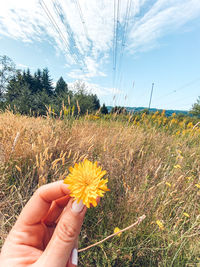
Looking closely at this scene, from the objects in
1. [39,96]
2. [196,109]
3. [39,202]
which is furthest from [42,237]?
[196,109]

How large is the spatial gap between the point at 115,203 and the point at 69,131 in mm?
1260

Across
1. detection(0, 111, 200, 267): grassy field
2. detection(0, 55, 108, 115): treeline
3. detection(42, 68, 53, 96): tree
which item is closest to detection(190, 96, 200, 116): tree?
detection(0, 55, 108, 115): treeline

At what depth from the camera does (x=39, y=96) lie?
715 inches

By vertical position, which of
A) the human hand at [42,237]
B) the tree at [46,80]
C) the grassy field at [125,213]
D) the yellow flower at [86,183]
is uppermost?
the tree at [46,80]

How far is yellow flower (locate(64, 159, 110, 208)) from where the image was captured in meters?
0.47

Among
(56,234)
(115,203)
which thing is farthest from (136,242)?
(56,234)

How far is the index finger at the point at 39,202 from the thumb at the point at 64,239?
120 mm

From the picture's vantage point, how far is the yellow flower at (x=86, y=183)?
1.56ft

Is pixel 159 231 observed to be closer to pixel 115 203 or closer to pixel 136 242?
pixel 136 242

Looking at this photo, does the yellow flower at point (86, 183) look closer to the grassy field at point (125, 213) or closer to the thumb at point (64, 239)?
the thumb at point (64, 239)

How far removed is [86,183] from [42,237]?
18.7 inches

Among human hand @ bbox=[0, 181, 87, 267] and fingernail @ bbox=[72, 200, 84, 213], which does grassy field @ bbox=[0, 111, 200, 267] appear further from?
fingernail @ bbox=[72, 200, 84, 213]

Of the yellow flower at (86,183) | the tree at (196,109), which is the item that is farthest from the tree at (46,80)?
the yellow flower at (86,183)

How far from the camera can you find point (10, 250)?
0.55 metres
